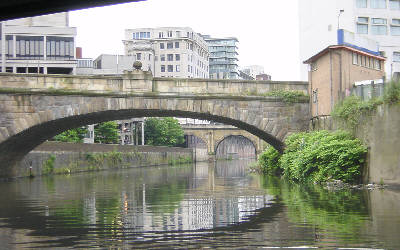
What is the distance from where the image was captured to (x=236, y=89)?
30359 mm

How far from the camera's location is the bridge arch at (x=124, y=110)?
93.2 ft

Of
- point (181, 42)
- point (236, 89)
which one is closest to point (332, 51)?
point (236, 89)

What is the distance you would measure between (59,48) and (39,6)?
58.5 m

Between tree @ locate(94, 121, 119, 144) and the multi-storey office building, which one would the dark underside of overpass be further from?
the multi-storey office building

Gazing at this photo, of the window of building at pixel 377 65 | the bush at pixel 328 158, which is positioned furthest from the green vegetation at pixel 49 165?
the window of building at pixel 377 65

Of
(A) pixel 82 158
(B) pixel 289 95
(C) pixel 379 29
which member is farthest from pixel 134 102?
(C) pixel 379 29

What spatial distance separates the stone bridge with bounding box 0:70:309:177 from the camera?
93.4 feet

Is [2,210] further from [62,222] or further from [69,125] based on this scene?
[69,125]

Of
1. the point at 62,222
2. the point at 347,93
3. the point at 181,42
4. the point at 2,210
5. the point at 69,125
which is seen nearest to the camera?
the point at 62,222

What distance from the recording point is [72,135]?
5841 cm

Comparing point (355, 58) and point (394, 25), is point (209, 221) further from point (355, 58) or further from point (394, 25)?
point (394, 25)

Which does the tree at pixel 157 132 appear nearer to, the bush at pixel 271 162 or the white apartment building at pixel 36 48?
the white apartment building at pixel 36 48

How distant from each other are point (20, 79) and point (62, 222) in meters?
16.3

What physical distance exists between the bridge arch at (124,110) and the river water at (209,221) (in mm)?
8123
